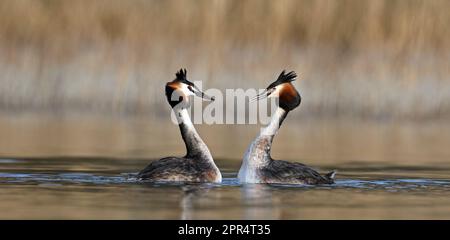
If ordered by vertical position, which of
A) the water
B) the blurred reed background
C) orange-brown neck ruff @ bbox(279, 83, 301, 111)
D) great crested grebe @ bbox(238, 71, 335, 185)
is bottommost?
the water

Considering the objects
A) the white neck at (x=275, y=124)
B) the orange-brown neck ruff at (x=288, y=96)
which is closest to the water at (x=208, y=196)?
the white neck at (x=275, y=124)

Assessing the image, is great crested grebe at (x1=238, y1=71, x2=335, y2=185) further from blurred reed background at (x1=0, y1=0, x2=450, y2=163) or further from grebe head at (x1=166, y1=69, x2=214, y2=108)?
blurred reed background at (x1=0, y1=0, x2=450, y2=163)

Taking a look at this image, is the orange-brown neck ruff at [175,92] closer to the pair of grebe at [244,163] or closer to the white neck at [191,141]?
the pair of grebe at [244,163]

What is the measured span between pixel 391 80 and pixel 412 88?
1.13 feet

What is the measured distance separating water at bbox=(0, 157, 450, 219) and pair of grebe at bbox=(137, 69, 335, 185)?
16cm

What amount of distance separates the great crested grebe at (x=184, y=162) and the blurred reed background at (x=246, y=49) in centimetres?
637

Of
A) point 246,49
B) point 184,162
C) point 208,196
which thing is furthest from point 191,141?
point 246,49

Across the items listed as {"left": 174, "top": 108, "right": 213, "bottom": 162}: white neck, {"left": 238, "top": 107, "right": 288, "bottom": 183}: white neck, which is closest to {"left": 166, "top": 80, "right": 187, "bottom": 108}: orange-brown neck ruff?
{"left": 174, "top": 108, "right": 213, "bottom": 162}: white neck

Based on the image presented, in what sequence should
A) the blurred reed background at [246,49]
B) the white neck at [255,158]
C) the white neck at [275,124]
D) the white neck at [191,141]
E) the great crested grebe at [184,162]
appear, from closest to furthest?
the great crested grebe at [184,162] < the white neck at [255,158] < the white neck at [191,141] < the white neck at [275,124] < the blurred reed background at [246,49]

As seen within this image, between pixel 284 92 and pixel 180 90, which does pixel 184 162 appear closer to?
pixel 180 90

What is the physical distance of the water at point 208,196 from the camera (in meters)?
10.2

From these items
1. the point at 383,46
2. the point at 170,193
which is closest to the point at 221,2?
the point at 383,46

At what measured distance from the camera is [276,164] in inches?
502

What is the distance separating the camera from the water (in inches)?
400
